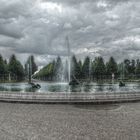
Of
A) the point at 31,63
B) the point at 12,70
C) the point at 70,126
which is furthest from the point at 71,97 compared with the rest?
the point at 31,63

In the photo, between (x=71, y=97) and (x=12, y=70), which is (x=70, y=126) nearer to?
(x=71, y=97)

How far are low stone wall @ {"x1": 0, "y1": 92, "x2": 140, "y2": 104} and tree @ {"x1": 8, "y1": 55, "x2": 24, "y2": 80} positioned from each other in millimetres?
53885

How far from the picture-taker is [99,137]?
27.6ft

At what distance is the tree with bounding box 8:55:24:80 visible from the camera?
71.2 meters

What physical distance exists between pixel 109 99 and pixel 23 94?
6915 millimetres

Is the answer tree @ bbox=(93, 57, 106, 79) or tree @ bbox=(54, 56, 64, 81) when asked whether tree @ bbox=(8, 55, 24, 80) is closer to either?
tree @ bbox=(54, 56, 64, 81)

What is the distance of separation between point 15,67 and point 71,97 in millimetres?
56997

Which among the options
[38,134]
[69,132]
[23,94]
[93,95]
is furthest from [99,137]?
[23,94]

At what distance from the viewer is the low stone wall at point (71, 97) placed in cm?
1725

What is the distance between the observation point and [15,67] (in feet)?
234

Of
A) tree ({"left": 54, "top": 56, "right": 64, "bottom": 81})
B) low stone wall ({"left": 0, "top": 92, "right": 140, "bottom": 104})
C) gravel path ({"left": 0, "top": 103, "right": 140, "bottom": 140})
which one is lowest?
gravel path ({"left": 0, "top": 103, "right": 140, "bottom": 140})

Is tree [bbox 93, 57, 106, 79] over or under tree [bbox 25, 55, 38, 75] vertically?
under

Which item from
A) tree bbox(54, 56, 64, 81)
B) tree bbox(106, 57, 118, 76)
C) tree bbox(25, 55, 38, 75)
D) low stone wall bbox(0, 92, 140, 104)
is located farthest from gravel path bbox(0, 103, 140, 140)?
tree bbox(25, 55, 38, 75)

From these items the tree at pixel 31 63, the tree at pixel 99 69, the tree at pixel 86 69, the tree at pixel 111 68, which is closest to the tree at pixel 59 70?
the tree at pixel 86 69
